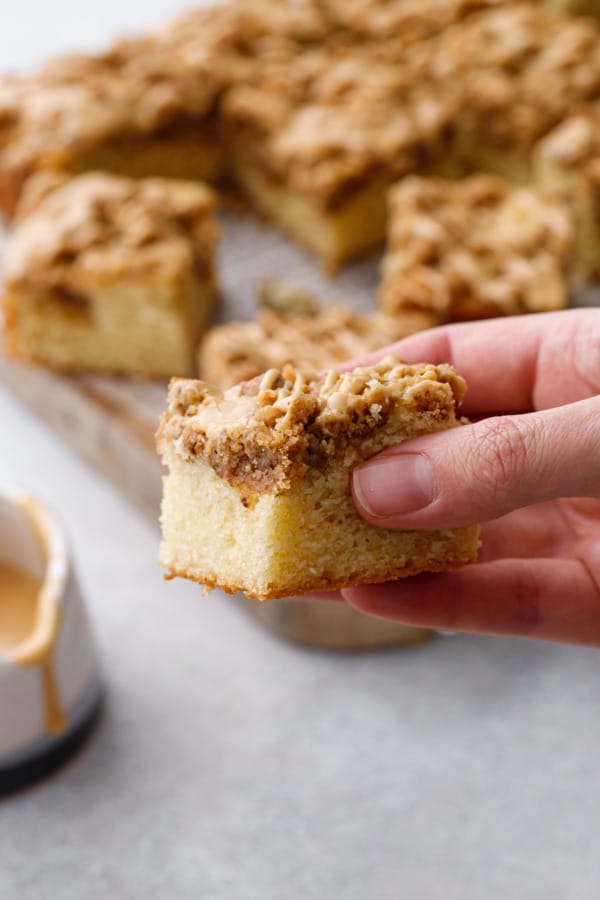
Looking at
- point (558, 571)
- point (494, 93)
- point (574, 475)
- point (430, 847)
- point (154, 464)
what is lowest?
point (430, 847)

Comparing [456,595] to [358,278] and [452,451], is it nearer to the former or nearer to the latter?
[452,451]

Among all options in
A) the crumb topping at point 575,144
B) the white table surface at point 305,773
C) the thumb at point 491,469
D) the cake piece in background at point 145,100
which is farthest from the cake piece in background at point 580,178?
the thumb at point 491,469

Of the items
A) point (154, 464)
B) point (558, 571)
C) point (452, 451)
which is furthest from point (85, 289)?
point (452, 451)

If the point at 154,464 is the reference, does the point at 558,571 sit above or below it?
above

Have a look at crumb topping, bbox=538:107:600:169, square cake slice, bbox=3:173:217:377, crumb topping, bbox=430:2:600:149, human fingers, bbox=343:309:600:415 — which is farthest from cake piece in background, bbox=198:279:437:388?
crumb topping, bbox=430:2:600:149

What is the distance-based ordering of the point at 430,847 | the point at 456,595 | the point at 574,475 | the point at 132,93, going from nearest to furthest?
the point at 574,475 → the point at 456,595 → the point at 430,847 → the point at 132,93

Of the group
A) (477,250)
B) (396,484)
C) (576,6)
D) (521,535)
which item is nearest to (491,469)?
(396,484)
